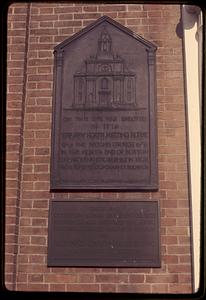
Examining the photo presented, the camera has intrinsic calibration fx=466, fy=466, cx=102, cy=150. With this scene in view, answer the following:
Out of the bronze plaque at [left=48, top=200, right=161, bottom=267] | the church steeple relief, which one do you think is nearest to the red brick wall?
the bronze plaque at [left=48, top=200, right=161, bottom=267]

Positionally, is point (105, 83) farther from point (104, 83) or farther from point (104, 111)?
point (104, 111)

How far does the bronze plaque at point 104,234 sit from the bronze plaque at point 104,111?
209 mm

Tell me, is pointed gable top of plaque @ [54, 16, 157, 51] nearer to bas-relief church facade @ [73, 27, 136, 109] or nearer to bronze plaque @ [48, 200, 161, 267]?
bas-relief church facade @ [73, 27, 136, 109]

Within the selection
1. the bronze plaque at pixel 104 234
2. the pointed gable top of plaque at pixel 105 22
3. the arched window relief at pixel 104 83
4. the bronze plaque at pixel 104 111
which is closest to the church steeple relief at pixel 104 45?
the bronze plaque at pixel 104 111

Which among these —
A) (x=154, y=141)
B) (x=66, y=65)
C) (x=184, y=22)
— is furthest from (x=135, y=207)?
(x=184, y=22)

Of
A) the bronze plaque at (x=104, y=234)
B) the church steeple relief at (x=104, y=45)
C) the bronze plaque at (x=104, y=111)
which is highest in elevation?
the church steeple relief at (x=104, y=45)

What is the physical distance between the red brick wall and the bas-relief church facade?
0.30 meters

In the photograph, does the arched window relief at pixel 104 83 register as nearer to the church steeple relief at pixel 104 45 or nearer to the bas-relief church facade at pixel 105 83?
the bas-relief church facade at pixel 105 83

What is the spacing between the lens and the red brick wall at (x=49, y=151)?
4.22 meters

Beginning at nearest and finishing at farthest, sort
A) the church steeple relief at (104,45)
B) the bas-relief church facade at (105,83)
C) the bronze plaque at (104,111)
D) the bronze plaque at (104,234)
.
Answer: the bronze plaque at (104,234)
the bronze plaque at (104,111)
the bas-relief church facade at (105,83)
the church steeple relief at (104,45)

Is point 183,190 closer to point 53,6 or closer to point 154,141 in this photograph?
point 154,141

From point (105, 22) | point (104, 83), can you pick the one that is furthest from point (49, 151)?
point (105, 22)

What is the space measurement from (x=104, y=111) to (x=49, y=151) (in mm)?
671

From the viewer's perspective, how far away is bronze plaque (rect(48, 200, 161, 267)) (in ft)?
13.8
